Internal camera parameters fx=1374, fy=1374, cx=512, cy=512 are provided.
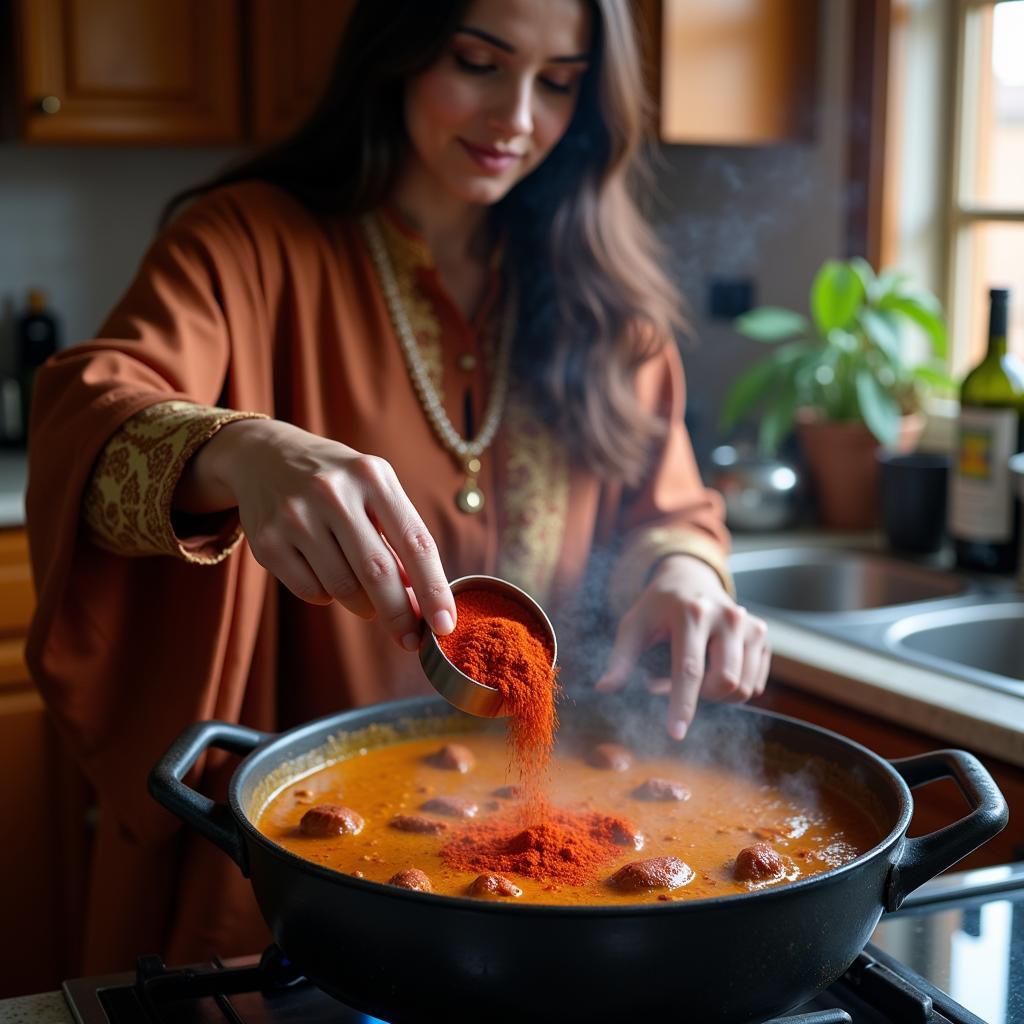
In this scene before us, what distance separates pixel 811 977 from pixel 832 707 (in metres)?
1.00

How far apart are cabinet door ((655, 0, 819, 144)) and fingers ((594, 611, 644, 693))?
1.49 meters

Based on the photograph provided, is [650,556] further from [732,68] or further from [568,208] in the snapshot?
[732,68]

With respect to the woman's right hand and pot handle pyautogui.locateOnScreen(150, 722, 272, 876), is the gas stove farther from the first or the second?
the woman's right hand

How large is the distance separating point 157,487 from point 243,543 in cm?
23

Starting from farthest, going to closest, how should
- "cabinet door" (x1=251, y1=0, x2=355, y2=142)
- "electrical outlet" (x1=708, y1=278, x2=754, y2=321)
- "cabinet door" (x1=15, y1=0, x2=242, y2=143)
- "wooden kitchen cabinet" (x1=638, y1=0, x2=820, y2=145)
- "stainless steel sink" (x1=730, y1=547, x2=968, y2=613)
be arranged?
1. "electrical outlet" (x1=708, y1=278, x2=754, y2=321)
2. "cabinet door" (x1=251, y1=0, x2=355, y2=142)
3. "cabinet door" (x1=15, y1=0, x2=242, y2=143)
4. "wooden kitchen cabinet" (x1=638, y1=0, x2=820, y2=145)
5. "stainless steel sink" (x1=730, y1=547, x2=968, y2=613)

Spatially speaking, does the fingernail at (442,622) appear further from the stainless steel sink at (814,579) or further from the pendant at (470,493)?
the stainless steel sink at (814,579)

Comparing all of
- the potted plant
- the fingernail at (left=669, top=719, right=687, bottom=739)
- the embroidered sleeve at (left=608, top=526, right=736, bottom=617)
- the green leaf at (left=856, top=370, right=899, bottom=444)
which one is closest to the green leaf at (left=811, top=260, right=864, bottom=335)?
the potted plant

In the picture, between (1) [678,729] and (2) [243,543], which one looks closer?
(1) [678,729]

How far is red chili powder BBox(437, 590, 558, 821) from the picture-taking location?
1.00 metres

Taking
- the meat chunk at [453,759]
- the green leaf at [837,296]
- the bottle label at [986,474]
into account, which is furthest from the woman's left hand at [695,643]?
the green leaf at [837,296]

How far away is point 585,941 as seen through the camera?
29.1 inches

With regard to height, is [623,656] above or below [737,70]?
below

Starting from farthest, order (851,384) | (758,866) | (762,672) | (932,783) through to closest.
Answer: (851,384), (932,783), (762,672), (758,866)

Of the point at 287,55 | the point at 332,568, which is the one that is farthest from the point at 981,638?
the point at 287,55
